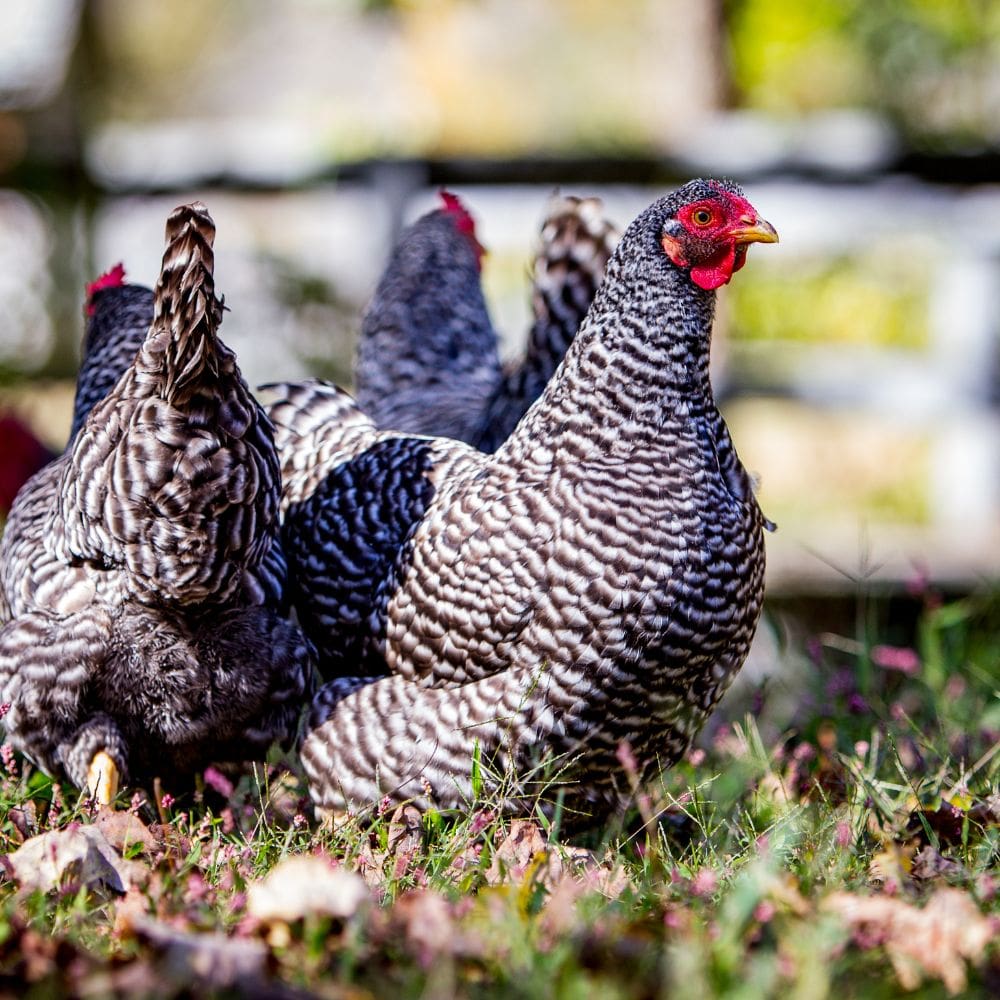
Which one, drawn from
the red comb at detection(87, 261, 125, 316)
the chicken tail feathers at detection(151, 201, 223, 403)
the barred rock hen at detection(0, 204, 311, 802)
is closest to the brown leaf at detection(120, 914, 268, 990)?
the barred rock hen at detection(0, 204, 311, 802)

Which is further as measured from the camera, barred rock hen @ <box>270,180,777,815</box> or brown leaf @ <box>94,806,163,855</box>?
barred rock hen @ <box>270,180,777,815</box>

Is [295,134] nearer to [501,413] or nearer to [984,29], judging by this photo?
[984,29]

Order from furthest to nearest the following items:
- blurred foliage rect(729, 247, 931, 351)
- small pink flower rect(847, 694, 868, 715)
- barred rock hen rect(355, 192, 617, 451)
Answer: blurred foliage rect(729, 247, 931, 351), barred rock hen rect(355, 192, 617, 451), small pink flower rect(847, 694, 868, 715)

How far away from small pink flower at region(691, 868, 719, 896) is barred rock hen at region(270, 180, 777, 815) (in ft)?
1.44

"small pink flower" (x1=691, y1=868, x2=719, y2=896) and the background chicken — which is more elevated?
the background chicken

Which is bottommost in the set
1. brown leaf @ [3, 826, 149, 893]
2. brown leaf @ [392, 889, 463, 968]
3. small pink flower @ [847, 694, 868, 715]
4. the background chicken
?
small pink flower @ [847, 694, 868, 715]

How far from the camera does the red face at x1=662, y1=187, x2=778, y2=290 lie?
2.88m

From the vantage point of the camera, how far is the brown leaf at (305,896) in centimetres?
199

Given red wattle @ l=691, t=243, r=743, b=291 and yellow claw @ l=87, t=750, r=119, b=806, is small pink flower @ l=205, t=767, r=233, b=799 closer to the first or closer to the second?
yellow claw @ l=87, t=750, r=119, b=806

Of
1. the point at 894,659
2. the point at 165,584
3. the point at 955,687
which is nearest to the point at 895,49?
the point at 955,687

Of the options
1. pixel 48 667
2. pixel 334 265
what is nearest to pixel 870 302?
pixel 334 265

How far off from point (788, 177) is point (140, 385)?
499cm

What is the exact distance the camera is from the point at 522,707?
2787 mm

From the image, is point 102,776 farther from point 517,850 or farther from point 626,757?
point 626,757
